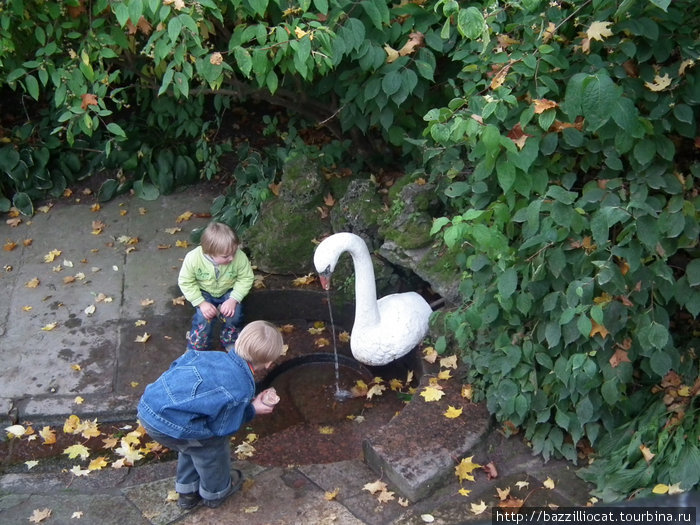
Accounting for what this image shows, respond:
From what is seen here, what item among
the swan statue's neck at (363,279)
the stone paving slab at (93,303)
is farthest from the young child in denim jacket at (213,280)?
the swan statue's neck at (363,279)

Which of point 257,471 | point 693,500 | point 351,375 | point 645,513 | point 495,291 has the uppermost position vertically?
point 693,500

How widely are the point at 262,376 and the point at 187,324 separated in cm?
70

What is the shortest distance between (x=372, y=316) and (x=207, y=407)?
4.81ft

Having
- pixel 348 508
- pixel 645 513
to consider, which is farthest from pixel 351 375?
pixel 645 513

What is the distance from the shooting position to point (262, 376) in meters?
5.06

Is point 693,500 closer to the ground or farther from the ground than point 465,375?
farther from the ground

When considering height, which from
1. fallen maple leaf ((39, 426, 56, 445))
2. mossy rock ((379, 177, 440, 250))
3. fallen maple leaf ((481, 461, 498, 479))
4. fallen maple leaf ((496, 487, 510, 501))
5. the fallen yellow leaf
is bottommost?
fallen maple leaf ((39, 426, 56, 445))

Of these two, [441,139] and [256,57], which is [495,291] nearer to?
[441,139]

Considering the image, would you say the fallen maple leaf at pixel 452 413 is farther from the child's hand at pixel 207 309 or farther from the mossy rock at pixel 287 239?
the mossy rock at pixel 287 239

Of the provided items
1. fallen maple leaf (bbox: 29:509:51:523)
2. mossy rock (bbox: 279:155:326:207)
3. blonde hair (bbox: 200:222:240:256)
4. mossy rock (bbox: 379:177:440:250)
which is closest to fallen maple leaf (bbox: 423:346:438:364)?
mossy rock (bbox: 379:177:440:250)

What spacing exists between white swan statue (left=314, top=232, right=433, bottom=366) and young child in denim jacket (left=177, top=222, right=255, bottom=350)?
568 mm

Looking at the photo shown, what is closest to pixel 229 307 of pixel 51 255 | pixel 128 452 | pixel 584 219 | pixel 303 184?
pixel 128 452

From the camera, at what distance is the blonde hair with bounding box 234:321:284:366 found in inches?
144

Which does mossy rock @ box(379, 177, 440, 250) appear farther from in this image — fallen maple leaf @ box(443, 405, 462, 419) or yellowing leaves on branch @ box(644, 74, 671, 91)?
yellowing leaves on branch @ box(644, 74, 671, 91)
